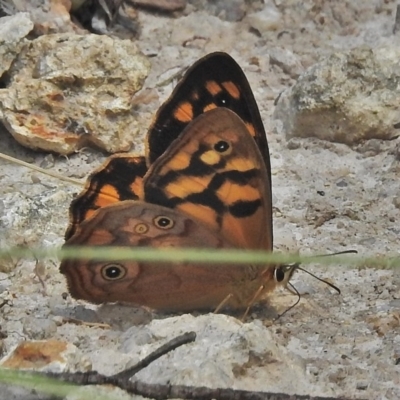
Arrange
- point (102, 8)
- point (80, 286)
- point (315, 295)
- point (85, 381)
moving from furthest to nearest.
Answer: point (102, 8) < point (315, 295) < point (80, 286) < point (85, 381)

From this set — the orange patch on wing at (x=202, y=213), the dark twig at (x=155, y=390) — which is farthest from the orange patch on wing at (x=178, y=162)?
the dark twig at (x=155, y=390)

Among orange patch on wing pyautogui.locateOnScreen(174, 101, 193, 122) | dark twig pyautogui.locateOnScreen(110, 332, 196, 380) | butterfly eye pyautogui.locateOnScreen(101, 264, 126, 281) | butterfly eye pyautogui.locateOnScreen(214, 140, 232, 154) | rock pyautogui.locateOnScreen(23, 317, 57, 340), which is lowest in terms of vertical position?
rock pyautogui.locateOnScreen(23, 317, 57, 340)

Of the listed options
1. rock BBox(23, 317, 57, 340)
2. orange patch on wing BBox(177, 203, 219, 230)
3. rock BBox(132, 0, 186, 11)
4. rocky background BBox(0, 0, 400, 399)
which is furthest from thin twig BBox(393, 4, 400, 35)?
rock BBox(23, 317, 57, 340)

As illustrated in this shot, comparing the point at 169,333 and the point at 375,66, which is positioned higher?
the point at 375,66

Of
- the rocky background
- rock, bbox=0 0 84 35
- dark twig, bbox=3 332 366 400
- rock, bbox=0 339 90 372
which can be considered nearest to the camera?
dark twig, bbox=3 332 366 400

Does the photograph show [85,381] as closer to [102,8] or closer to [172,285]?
[172,285]

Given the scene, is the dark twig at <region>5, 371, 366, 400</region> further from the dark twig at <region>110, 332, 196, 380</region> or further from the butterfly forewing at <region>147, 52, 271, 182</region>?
the butterfly forewing at <region>147, 52, 271, 182</region>

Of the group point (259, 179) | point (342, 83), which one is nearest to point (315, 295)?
point (259, 179)

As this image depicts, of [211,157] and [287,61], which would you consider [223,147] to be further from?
[287,61]
